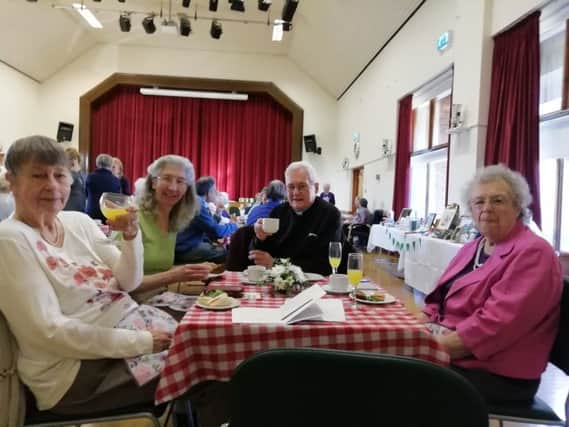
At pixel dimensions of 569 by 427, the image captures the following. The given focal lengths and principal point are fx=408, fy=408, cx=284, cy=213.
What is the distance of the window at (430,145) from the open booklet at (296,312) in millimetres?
4721

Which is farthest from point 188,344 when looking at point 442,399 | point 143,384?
point 442,399

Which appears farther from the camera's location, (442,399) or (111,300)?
(111,300)

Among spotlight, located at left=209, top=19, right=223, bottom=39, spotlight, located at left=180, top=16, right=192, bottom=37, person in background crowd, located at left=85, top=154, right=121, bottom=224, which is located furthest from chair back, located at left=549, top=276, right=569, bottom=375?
spotlight, located at left=209, top=19, right=223, bottom=39

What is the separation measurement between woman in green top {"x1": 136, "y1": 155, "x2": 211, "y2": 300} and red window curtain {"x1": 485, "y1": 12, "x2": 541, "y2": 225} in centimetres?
312

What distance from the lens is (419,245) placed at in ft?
14.8

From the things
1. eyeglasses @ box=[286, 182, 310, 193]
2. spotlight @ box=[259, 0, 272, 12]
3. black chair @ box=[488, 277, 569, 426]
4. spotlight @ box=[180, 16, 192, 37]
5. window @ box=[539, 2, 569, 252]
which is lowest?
black chair @ box=[488, 277, 569, 426]

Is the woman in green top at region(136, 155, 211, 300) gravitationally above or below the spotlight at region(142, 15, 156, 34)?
below

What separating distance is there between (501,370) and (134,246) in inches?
54.1

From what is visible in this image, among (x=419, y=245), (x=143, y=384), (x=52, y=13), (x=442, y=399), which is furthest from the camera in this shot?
(x=52, y=13)

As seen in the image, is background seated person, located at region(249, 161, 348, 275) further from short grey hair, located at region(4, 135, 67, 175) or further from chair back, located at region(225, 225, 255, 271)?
short grey hair, located at region(4, 135, 67, 175)

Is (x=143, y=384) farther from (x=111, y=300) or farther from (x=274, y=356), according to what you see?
(x=274, y=356)

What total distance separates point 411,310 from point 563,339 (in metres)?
2.77

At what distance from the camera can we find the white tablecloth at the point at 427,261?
3838 mm

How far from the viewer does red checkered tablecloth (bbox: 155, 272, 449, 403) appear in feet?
3.82
